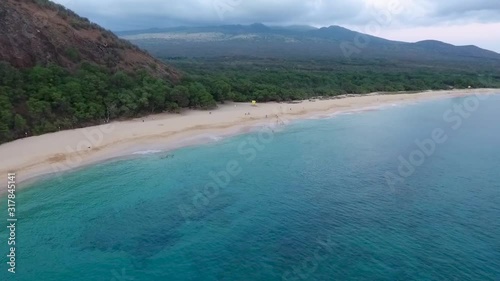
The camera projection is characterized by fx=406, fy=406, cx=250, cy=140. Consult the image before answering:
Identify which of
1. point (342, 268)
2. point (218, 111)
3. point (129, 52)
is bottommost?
point (342, 268)

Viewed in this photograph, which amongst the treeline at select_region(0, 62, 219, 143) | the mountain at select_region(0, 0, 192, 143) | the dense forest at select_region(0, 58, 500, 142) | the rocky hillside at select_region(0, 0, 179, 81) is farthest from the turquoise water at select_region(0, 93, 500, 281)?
the rocky hillside at select_region(0, 0, 179, 81)

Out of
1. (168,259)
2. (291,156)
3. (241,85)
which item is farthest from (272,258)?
(241,85)

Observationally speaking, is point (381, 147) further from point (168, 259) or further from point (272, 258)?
point (168, 259)

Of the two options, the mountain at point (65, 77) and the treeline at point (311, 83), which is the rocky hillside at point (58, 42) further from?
the treeline at point (311, 83)

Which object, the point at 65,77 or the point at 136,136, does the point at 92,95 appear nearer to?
the point at 65,77

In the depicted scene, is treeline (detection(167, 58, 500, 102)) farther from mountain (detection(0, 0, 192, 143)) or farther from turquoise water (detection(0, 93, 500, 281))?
turquoise water (detection(0, 93, 500, 281))
